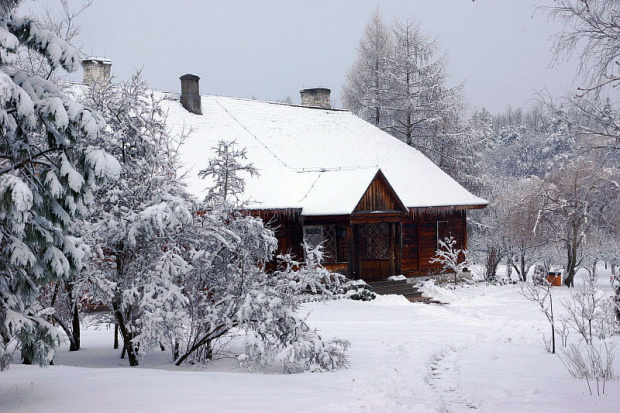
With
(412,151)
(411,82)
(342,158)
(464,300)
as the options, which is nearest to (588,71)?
(464,300)

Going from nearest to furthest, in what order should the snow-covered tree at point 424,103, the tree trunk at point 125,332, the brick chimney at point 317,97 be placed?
the tree trunk at point 125,332
the brick chimney at point 317,97
the snow-covered tree at point 424,103

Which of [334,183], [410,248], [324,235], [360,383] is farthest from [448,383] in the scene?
[410,248]

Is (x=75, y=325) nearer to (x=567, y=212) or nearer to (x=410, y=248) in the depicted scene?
(x=410, y=248)

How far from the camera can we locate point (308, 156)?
1086 inches

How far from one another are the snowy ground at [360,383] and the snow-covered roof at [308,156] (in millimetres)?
8928

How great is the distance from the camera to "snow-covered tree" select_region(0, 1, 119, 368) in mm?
6871

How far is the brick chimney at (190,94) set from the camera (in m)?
27.0

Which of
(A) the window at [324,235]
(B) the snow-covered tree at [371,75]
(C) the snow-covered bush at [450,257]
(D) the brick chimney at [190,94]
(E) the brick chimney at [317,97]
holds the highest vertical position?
(B) the snow-covered tree at [371,75]

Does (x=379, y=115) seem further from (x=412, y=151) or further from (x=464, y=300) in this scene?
(x=464, y=300)

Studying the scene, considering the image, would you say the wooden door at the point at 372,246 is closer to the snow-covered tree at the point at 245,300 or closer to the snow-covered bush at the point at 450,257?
the snow-covered bush at the point at 450,257

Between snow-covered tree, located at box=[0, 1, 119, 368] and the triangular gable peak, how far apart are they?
16.0 meters

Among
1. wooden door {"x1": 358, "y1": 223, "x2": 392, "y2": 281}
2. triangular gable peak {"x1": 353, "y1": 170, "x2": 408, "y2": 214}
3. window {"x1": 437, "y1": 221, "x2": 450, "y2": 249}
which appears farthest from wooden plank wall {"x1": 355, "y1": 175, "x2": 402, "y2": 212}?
window {"x1": 437, "y1": 221, "x2": 450, "y2": 249}

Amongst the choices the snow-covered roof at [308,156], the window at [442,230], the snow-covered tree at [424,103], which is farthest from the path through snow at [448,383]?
the snow-covered tree at [424,103]

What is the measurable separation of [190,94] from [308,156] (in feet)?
18.3
